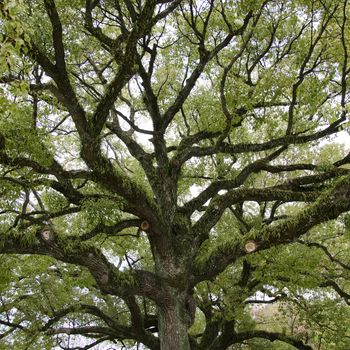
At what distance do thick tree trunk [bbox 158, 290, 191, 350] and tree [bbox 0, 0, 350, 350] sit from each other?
0.11ft

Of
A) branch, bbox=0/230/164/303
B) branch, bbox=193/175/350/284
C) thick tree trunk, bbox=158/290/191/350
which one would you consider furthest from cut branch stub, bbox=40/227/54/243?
branch, bbox=193/175/350/284

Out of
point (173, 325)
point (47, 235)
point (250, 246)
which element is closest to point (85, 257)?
point (47, 235)

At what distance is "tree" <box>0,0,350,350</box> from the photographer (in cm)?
577

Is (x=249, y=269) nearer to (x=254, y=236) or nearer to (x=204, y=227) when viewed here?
(x=204, y=227)

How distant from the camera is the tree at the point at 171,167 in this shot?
577 centimetres

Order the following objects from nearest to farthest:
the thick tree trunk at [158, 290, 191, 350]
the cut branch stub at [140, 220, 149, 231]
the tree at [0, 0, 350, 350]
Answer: the tree at [0, 0, 350, 350], the thick tree trunk at [158, 290, 191, 350], the cut branch stub at [140, 220, 149, 231]

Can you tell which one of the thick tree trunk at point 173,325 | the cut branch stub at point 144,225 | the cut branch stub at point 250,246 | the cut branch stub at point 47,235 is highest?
the cut branch stub at point 144,225

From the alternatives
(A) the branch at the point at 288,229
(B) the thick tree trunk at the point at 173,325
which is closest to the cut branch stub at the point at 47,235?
(B) the thick tree trunk at the point at 173,325

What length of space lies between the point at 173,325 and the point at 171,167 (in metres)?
3.34

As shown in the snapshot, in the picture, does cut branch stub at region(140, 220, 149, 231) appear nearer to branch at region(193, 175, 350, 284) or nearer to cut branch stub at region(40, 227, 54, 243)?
branch at region(193, 175, 350, 284)

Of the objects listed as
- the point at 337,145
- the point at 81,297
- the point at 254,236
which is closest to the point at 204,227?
the point at 254,236

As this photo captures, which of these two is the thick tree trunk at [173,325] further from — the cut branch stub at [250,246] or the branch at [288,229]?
the cut branch stub at [250,246]

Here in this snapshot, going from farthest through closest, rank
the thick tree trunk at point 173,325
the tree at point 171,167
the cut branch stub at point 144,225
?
the cut branch stub at point 144,225
the thick tree trunk at point 173,325
the tree at point 171,167

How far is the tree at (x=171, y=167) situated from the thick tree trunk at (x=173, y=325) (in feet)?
0.11
